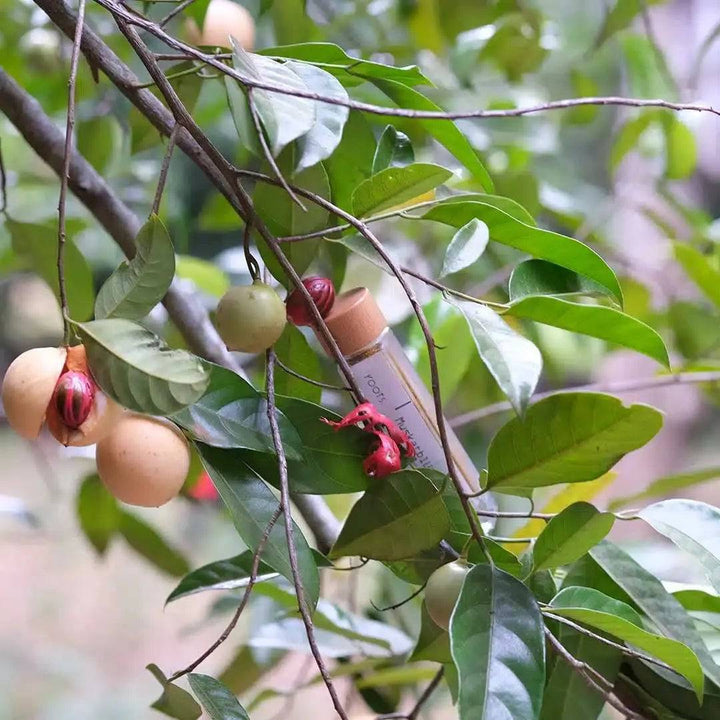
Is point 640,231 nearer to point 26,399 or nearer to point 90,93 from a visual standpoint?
point 90,93

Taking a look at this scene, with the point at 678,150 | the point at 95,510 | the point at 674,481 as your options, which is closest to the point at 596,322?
the point at 674,481

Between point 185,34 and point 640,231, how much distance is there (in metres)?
1.30

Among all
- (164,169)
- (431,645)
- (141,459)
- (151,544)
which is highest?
(164,169)

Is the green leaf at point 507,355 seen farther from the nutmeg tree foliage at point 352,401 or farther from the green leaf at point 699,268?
the green leaf at point 699,268

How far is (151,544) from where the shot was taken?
692 millimetres

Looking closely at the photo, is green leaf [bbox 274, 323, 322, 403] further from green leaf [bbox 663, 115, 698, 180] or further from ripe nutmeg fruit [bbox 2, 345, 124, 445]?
green leaf [bbox 663, 115, 698, 180]

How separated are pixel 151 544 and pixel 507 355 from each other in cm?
47

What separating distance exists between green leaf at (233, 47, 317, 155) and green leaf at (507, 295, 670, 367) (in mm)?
110

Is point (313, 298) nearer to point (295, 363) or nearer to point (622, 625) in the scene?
point (295, 363)

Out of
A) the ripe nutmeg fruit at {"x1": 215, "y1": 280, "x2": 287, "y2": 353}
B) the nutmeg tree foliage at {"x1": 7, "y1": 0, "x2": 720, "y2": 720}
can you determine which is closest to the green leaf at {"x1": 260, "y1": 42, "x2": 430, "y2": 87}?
the nutmeg tree foliage at {"x1": 7, "y1": 0, "x2": 720, "y2": 720}

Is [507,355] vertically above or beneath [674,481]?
above

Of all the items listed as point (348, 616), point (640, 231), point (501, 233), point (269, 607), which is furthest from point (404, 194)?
point (640, 231)

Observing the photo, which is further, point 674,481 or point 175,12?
point 674,481

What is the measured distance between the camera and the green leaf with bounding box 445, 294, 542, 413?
0.29 meters
